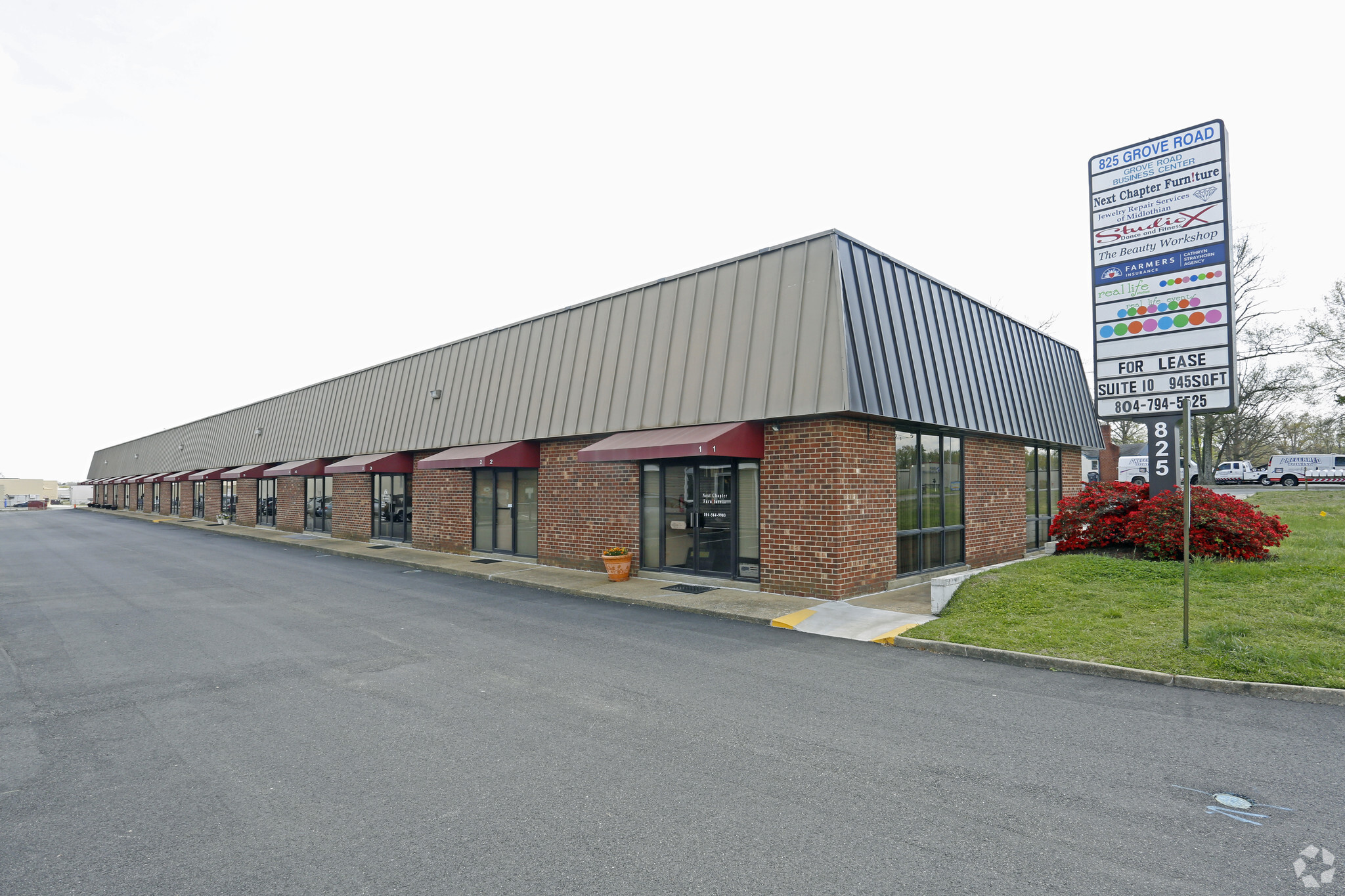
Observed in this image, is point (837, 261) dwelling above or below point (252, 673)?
above

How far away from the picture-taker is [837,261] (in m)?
10.1

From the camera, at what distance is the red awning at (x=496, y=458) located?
15039 millimetres

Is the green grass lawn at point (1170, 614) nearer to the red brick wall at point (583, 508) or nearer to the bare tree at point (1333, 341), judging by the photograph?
the red brick wall at point (583, 508)

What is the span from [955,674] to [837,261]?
6142 millimetres

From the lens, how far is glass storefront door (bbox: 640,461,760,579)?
1147 centimetres

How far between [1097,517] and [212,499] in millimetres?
40480

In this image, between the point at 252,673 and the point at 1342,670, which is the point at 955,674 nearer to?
the point at 1342,670

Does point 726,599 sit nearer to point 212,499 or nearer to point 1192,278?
point 1192,278

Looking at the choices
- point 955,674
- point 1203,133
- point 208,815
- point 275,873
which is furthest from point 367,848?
point 1203,133

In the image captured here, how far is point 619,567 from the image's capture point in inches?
498

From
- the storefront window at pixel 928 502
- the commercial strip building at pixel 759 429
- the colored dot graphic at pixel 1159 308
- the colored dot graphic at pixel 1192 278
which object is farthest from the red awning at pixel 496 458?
the colored dot graphic at pixel 1192 278

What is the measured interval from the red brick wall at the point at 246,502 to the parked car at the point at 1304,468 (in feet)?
173

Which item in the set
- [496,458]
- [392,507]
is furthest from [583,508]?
[392,507]

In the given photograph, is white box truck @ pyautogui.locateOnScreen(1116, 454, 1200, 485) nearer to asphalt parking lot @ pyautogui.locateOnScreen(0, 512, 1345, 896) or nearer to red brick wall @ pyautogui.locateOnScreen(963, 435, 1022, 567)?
red brick wall @ pyautogui.locateOnScreen(963, 435, 1022, 567)
